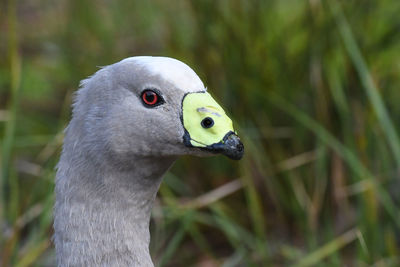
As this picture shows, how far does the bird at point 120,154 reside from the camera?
1737 mm

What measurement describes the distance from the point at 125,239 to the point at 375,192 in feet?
4.72

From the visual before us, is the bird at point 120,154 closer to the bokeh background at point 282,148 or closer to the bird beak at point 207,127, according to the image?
the bird beak at point 207,127

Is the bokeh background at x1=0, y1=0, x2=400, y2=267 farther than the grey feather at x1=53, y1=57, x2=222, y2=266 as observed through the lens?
Yes

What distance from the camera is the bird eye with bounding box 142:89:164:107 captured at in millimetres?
1748

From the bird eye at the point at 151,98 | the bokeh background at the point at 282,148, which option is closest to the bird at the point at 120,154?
the bird eye at the point at 151,98

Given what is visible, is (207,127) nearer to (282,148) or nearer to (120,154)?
(120,154)

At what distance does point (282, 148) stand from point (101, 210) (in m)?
1.67

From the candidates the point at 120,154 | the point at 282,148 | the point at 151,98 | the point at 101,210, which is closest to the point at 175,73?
the point at 151,98

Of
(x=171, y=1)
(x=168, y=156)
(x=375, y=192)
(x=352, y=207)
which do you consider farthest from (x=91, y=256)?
(x=171, y=1)

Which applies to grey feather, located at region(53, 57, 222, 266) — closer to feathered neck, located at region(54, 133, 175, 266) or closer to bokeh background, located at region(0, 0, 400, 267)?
feathered neck, located at region(54, 133, 175, 266)

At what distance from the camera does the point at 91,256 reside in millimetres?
1808

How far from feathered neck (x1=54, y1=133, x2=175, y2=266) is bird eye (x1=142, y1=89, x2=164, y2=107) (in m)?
0.16

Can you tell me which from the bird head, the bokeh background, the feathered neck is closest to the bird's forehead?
the bird head

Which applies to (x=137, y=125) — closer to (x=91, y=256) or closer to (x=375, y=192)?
(x=91, y=256)
